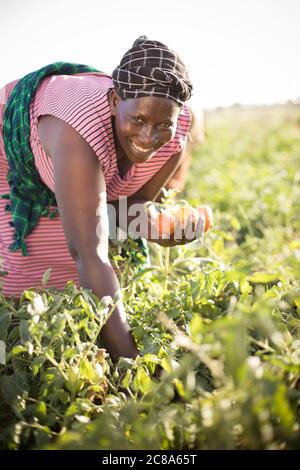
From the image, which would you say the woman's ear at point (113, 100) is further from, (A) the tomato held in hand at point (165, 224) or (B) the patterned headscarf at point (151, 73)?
(A) the tomato held in hand at point (165, 224)

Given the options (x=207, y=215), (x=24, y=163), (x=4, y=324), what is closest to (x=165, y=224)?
(x=207, y=215)

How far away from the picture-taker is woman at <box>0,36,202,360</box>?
163 cm

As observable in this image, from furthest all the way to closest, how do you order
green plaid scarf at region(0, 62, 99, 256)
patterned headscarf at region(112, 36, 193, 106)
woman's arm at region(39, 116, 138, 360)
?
1. green plaid scarf at region(0, 62, 99, 256)
2. patterned headscarf at region(112, 36, 193, 106)
3. woman's arm at region(39, 116, 138, 360)

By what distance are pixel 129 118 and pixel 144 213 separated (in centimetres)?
57

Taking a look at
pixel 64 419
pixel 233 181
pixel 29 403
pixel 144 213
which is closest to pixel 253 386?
pixel 64 419

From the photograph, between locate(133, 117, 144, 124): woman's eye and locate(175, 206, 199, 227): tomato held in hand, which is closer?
locate(133, 117, 144, 124): woman's eye

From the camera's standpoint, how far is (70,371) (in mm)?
1286

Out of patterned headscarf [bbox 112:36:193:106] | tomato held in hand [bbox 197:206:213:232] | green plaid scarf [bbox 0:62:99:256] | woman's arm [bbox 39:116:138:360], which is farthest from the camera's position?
tomato held in hand [bbox 197:206:213:232]

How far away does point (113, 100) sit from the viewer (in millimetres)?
1816

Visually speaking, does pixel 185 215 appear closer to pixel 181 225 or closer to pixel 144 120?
pixel 181 225

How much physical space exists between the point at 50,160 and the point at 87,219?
0.39m

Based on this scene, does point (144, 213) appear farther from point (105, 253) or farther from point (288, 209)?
point (288, 209)

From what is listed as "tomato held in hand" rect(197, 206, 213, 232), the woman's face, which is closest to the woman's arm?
the woman's face

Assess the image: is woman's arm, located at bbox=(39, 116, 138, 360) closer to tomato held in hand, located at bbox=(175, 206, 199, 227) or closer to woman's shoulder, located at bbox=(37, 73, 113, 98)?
woman's shoulder, located at bbox=(37, 73, 113, 98)
